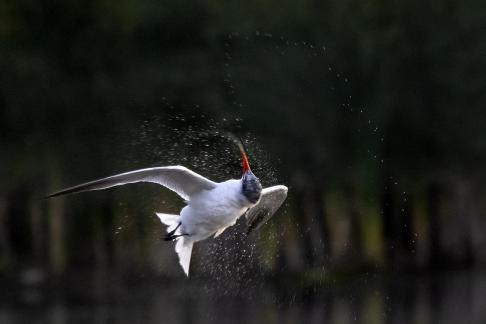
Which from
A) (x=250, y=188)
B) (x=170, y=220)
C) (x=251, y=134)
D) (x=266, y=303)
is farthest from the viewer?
(x=251, y=134)

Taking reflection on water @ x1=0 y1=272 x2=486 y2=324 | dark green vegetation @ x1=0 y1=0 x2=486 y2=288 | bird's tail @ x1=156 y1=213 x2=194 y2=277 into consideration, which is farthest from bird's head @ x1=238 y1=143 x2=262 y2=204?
dark green vegetation @ x1=0 y1=0 x2=486 y2=288

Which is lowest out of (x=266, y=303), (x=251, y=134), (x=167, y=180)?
(x=266, y=303)

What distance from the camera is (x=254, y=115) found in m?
22.8

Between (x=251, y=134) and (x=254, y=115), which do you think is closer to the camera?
(x=251, y=134)

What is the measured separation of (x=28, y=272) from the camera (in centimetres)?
2336

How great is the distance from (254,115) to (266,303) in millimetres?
3592

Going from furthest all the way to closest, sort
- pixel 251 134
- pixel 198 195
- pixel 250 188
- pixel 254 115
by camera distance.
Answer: pixel 254 115 < pixel 251 134 < pixel 198 195 < pixel 250 188

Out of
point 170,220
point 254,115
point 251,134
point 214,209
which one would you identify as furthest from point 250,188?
point 254,115

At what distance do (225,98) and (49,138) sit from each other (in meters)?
3.14

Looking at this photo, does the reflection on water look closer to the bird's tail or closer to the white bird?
the bird's tail

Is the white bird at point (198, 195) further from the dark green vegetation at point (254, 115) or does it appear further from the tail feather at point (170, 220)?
the dark green vegetation at point (254, 115)

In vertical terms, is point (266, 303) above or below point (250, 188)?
below

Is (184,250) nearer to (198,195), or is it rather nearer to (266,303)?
(198,195)

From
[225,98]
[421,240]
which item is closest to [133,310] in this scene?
[225,98]
